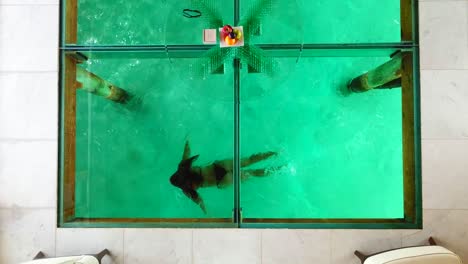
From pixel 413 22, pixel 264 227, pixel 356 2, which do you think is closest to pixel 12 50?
pixel 264 227

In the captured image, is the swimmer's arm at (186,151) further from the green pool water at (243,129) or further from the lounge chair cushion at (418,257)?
the lounge chair cushion at (418,257)

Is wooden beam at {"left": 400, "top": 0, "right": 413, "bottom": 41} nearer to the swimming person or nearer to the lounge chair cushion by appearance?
the swimming person

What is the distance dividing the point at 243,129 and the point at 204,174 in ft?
1.60

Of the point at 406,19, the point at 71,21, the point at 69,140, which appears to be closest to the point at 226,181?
the point at 69,140

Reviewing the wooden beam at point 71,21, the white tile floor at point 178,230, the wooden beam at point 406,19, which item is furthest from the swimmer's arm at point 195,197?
the wooden beam at point 406,19

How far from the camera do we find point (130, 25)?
2.50 m

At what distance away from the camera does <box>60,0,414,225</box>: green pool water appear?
7.89 feet

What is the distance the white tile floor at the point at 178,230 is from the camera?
222 centimetres

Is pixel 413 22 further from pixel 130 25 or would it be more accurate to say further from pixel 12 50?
pixel 12 50

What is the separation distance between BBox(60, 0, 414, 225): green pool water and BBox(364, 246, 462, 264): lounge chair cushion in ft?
1.25

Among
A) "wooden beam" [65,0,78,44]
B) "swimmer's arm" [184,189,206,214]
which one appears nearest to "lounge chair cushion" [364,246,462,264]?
"swimmer's arm" [184,189,206,214]

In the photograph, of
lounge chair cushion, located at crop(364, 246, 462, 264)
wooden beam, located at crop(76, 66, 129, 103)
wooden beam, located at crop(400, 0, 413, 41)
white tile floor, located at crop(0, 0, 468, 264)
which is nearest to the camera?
Result: lounge chair cushion, located at crop(364, 246, 462, 264)

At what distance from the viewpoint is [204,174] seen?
250 centimetres

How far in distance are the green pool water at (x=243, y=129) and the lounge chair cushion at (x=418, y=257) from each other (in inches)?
15.0
